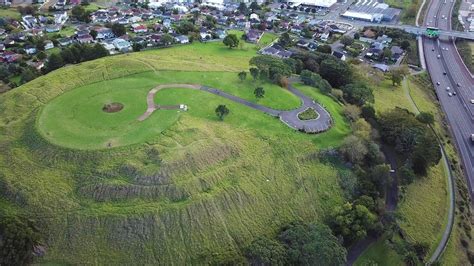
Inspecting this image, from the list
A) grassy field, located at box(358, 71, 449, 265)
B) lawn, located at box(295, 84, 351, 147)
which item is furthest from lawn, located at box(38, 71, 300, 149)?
grassy field, located at box(358, 71, 449, 265)

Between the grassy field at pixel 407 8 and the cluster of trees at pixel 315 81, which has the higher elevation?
the grassy field at pixel 407 8

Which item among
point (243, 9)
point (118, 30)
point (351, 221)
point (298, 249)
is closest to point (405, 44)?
point (243, 9)

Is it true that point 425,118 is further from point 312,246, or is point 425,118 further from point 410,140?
point 312,246

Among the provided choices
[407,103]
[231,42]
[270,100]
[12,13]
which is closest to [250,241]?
[270,100]

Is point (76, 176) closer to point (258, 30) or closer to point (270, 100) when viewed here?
point (270, 100)

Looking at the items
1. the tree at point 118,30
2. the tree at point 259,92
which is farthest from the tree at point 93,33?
the tree at point 259,92

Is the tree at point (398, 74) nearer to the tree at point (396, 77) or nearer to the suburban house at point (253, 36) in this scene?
the tree at point (396, 77)
